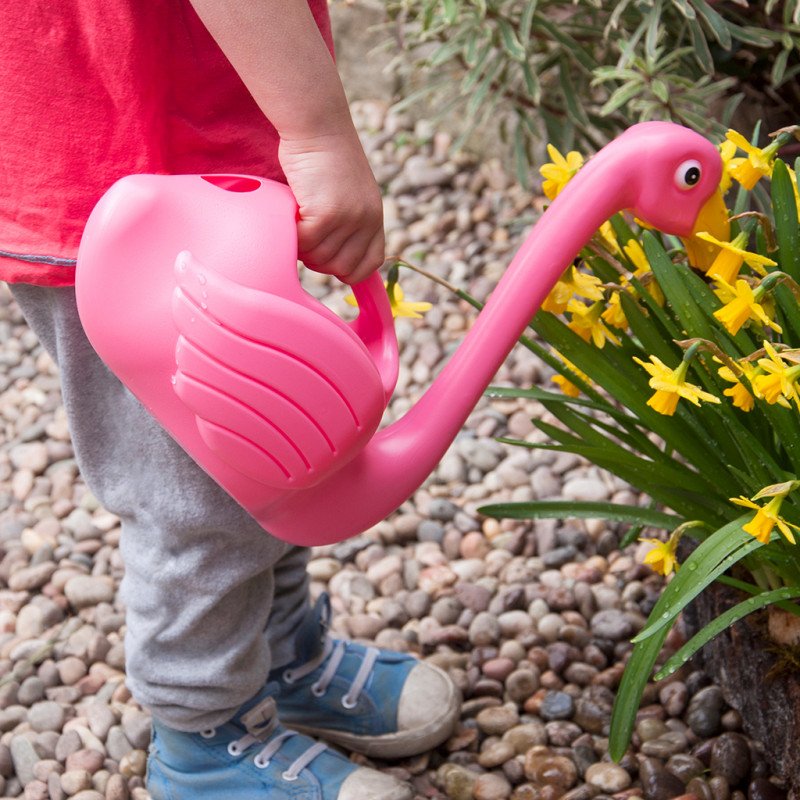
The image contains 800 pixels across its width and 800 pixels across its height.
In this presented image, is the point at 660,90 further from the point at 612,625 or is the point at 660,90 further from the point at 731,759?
the point at 731,759

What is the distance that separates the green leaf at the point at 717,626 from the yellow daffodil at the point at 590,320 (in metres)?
0.31


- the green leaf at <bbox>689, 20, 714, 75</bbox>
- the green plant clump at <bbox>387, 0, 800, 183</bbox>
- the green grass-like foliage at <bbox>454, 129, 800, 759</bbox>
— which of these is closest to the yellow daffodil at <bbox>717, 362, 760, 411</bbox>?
the green grass-like foliage at <bbox>454, 129, 800, 759</bbox>

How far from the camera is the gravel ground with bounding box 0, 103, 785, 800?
4.56 ft

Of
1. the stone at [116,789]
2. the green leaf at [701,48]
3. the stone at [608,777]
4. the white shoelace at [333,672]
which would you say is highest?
the green leaf at [701,48]

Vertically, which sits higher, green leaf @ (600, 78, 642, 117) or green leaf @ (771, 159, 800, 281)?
green leaf @ (771, 159, 800, 281)

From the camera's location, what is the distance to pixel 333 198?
3.17ft

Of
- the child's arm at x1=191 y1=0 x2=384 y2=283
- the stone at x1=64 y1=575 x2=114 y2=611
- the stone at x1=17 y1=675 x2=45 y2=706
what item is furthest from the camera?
the stone at x1=64 y1=575 x2=114 y2=611

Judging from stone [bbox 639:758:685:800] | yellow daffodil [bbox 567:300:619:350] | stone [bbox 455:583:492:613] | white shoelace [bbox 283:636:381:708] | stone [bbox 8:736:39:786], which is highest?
yellow daffodil [bbox 567:300:619:350]

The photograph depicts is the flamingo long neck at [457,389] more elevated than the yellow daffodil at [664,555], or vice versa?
the flamingo long neck at [457,389]

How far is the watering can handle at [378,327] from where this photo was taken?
1116 mm

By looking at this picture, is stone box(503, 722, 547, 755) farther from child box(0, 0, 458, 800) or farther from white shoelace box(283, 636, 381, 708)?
white shoelace box(283, 636, 381, 708)

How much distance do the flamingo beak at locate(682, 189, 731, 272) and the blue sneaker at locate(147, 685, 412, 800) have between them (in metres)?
0.67

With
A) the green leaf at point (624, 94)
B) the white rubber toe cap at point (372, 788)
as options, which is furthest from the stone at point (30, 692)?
the green leaf at point (624, 94)

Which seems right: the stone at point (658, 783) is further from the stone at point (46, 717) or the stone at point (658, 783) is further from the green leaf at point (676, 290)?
the stone at point (46, 717)
